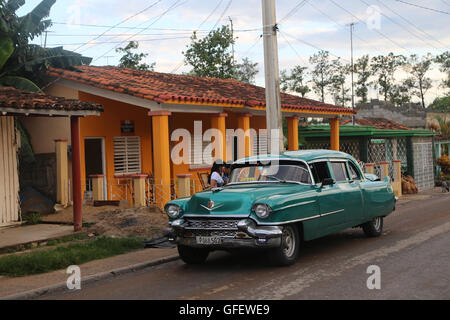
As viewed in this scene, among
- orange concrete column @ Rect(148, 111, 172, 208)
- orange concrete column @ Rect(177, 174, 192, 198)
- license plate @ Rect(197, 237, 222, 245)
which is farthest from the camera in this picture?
orange concrete column @ Rect(148, 111, 172, 208)

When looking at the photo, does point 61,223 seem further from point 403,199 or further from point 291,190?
point 403,199

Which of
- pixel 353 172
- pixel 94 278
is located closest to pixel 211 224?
pixel 94 278

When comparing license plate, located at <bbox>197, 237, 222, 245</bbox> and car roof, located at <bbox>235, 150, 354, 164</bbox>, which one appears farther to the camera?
car roof, located at <bbox>235, 150, 354, 164</bbox>

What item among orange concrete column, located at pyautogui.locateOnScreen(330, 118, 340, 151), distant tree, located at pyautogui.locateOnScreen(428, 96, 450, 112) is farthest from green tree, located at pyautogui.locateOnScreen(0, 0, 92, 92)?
distant tree, located at pyautogui.locateOnScreen(428, 96, 450, 112)

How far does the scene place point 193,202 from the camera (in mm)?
8344

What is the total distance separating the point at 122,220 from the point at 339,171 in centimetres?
504

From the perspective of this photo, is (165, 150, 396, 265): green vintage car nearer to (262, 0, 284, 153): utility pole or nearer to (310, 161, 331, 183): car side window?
(310, 161, 331, 183): car side window

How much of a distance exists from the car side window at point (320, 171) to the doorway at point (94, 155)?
8.33 metres

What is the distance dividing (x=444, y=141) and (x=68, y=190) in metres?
25.1

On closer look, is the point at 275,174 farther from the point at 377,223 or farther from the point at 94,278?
the point at 94,278

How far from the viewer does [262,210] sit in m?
7.73

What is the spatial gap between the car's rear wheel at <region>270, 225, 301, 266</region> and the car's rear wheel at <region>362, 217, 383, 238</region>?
2792 millimetres

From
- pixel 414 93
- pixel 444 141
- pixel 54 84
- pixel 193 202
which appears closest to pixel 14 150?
pixel 54 84

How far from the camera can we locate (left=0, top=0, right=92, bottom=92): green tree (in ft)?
47.4
